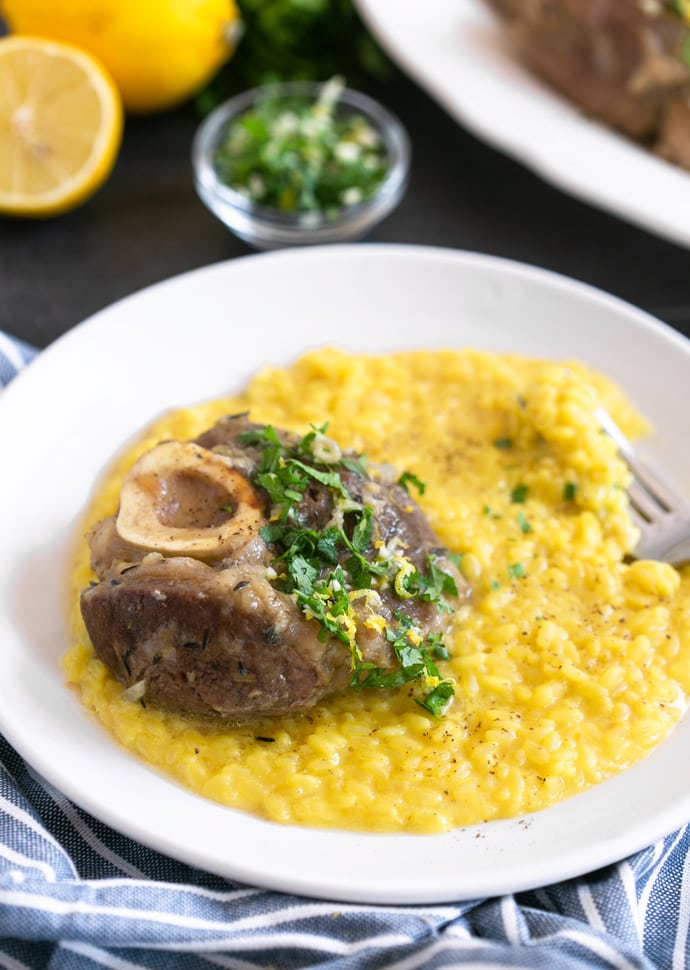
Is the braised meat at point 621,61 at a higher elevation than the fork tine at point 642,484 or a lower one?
higher

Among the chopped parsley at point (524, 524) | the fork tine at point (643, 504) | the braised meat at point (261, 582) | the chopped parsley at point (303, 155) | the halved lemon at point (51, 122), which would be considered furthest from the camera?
the chopped parsley at point (303, 155)

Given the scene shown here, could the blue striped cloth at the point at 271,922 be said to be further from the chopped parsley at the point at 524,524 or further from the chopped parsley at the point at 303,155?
the chopped parsley at the point at 303,155

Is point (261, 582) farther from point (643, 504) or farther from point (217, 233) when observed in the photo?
point (217, 233)

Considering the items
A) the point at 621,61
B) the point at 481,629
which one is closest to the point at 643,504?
the point at 481,629

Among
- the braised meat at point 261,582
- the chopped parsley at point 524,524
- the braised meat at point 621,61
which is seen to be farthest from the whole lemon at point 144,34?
the chopped parsley at point 524,524

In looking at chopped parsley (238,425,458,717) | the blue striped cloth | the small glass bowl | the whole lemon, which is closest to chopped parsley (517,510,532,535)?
chopped parsley (238,425,458,717)

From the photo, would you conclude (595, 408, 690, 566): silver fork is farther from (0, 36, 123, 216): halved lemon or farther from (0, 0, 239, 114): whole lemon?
(0, 0, 239, 114): whole lemon
